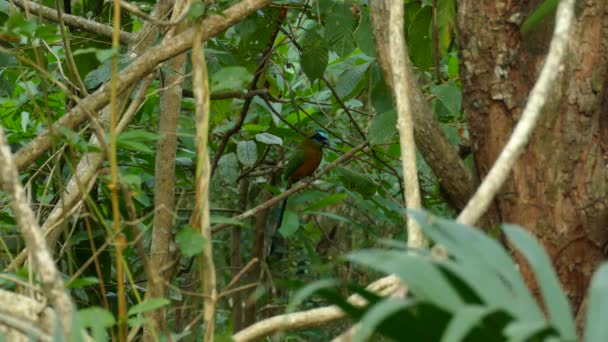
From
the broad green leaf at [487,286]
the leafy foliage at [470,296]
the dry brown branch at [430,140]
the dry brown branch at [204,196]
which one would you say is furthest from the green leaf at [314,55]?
the broad green leaf at [487,286]

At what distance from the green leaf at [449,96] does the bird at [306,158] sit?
259 centimetres

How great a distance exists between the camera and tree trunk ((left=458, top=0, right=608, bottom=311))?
5.31ft

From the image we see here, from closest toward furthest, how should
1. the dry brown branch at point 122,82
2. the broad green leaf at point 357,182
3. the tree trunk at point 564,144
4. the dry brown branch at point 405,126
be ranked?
the dry brown branch at point 405,126 → the tree trunk at point 564,144 → the dry brown branch at point 122,82 → the broad green leaf at point 357,182

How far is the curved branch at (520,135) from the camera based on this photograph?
3.81ft

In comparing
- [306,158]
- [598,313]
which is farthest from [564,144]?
[306,158]

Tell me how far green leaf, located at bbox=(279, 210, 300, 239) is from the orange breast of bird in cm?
130

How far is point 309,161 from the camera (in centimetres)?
512

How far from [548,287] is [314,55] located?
209 centimetres

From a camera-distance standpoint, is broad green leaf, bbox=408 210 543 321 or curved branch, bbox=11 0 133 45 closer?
broad green leaf, bbox=408 210 543 321

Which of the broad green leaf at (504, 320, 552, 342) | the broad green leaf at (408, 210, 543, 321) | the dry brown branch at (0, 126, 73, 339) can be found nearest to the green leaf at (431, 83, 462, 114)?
the dry brown branch at (0, 126, 73, 339)

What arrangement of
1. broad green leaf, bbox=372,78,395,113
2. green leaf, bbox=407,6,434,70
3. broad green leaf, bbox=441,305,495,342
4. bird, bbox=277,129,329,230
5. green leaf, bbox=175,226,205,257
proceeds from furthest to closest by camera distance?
bird, bbox=277,129,329,230 < broad green leaf, bbox=372,78,395,113 < green leaf, bbox=407,6,434,70 < green leaf, bbox=175,226,205,257 < broad green leaf, bbox=441,305,495,342

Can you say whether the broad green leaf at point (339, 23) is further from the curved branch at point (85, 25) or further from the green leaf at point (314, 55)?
the curved branch at point (85, 25)

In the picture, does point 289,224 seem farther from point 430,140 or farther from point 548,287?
point 548,287

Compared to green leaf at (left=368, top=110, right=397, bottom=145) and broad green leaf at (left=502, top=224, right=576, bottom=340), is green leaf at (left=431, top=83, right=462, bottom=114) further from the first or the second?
broad green leaf at (left=502, top=224, right=576, bottom=340)
